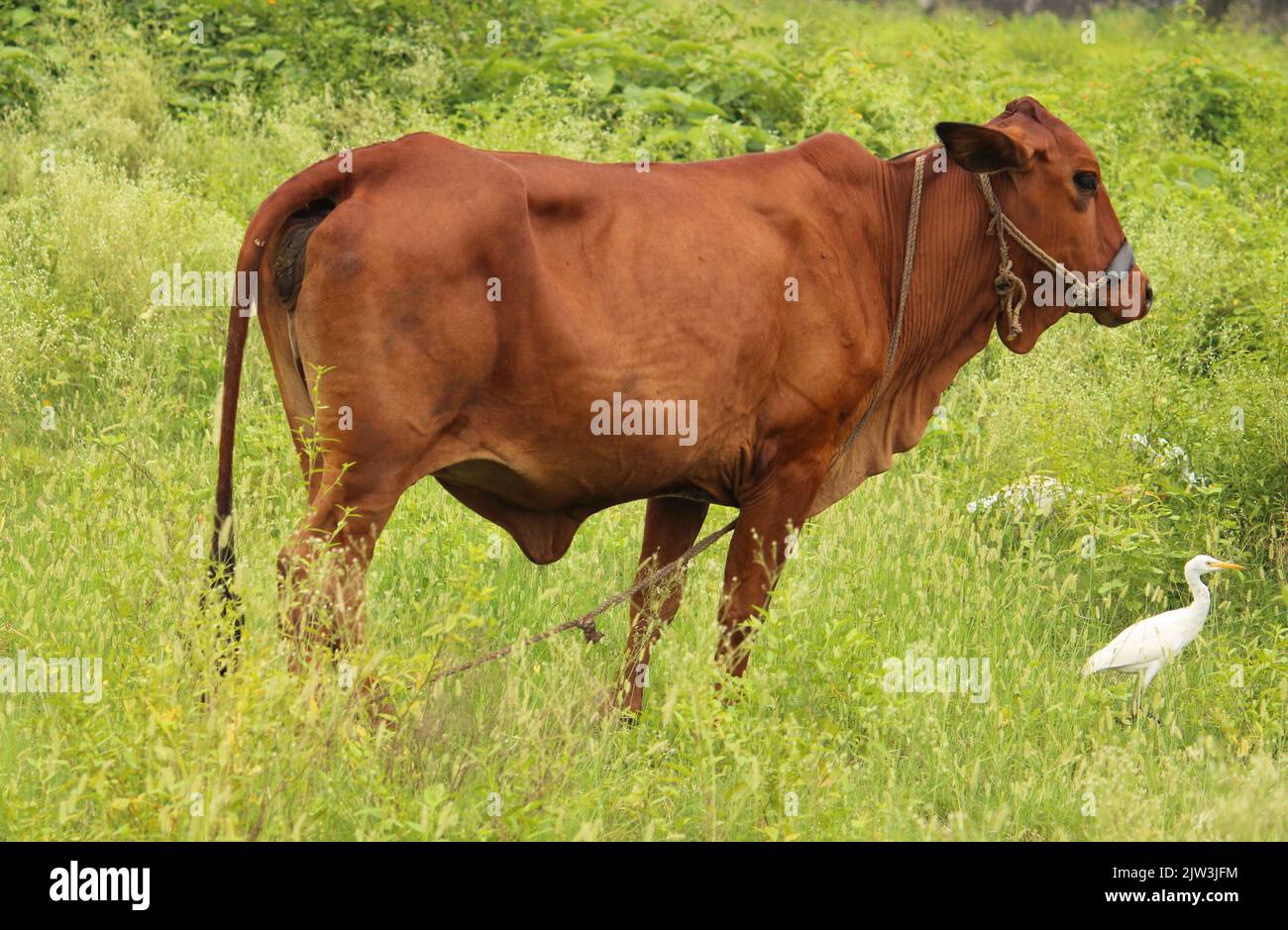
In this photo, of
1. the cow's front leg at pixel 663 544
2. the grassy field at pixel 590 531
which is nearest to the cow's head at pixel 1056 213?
the grassy field at pixel 590 531

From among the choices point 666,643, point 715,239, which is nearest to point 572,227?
point 715,239

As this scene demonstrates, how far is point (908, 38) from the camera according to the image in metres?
16.7

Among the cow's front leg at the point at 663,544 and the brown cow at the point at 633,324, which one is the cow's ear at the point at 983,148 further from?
the cow's front leg at the point at 663,544

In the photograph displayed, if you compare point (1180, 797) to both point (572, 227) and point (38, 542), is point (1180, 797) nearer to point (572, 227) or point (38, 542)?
point (572, 227)

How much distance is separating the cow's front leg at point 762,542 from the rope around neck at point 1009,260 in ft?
3.35

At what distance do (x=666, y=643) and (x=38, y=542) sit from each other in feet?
7.89

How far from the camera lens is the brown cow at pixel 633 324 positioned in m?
4.27

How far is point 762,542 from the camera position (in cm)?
509

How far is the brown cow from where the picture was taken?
427 centimetres

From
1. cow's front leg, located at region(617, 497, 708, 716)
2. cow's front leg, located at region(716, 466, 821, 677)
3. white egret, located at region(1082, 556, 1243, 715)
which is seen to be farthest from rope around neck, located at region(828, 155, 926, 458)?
white egret, located at region(1082, 556, 1243, 715)

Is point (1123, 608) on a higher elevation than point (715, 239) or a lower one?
lower

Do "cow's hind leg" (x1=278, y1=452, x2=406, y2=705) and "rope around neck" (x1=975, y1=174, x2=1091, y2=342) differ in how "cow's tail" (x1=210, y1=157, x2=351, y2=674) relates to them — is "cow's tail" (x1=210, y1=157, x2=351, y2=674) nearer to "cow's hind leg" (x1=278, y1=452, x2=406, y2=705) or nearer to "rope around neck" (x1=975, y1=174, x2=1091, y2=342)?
"cow's hind leg" (x1=278, y1=452, x2=406, y2=705)

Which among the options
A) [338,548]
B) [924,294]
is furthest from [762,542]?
[338,548]

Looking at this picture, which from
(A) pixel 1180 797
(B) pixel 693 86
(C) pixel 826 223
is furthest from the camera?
(B) pixel 693 86
